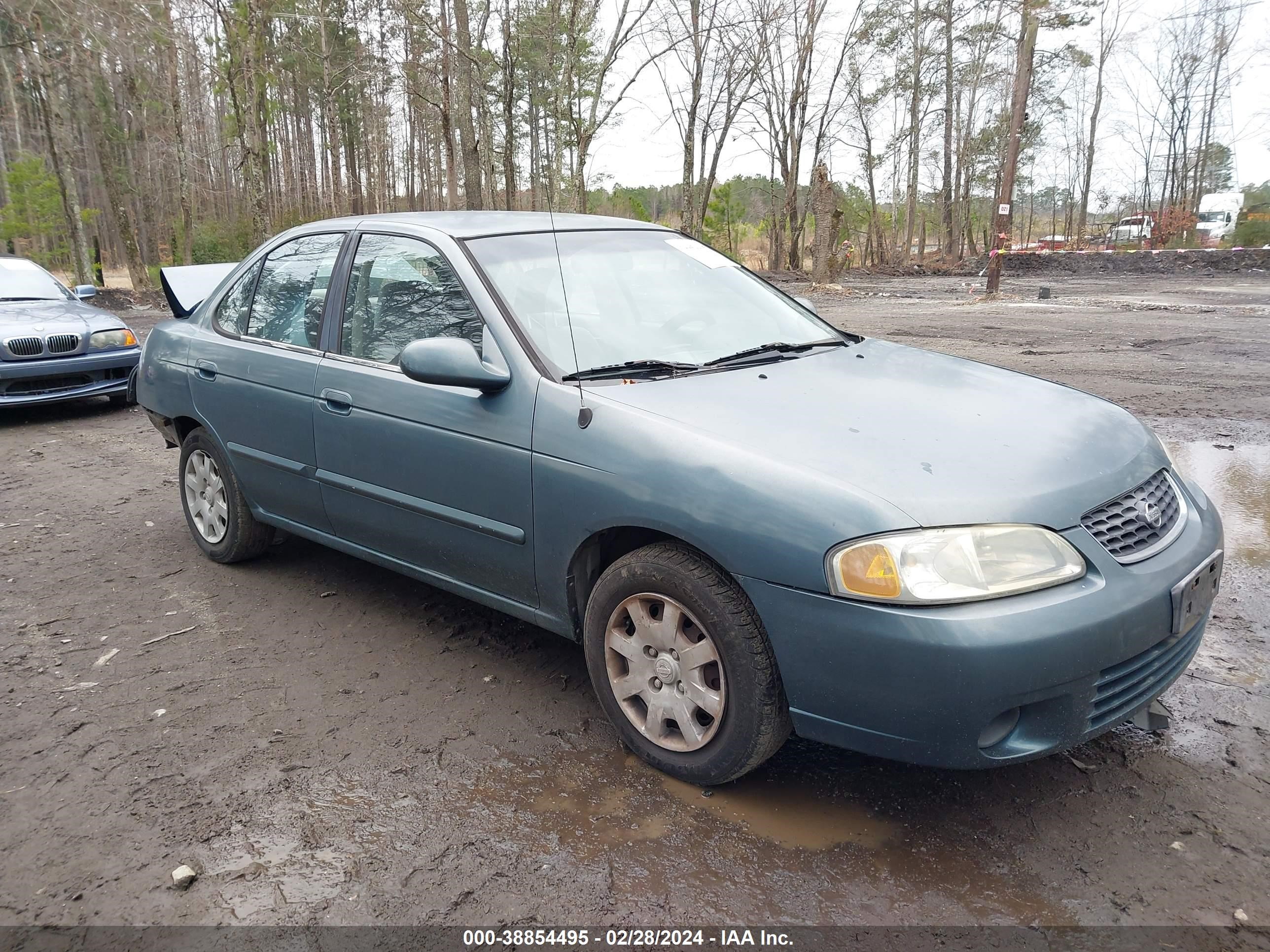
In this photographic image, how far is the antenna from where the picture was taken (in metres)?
2.77

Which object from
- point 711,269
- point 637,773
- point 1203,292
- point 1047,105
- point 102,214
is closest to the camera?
point 637,773

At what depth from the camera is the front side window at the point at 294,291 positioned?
12.7 feet

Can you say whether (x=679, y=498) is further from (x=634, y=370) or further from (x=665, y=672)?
(x=634, y=370)

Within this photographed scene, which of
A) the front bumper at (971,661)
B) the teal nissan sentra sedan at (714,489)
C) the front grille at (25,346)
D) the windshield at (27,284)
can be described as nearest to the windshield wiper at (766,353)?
the teal nissan sentra sedan at (714,489)

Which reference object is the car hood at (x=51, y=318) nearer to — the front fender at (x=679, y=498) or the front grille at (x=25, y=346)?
the front grille at (x=25, y=346)

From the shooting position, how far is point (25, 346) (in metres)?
8.16

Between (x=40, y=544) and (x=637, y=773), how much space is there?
4.05m

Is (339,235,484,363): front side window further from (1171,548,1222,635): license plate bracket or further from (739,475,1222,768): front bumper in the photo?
(1171,548,1222,635): license plate bracket

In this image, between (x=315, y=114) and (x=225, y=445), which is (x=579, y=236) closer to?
(x=225, y=445)

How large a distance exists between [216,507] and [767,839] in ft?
10.9

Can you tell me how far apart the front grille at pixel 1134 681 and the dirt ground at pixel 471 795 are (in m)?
0.34

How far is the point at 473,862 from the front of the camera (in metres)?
2.38

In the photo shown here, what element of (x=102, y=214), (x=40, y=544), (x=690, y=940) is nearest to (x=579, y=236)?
(x=690, y=940)

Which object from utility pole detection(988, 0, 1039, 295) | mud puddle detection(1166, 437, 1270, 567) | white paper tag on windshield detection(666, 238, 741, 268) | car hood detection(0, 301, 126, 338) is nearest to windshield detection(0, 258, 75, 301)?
car hood detection(0, 301, 126, 338)
